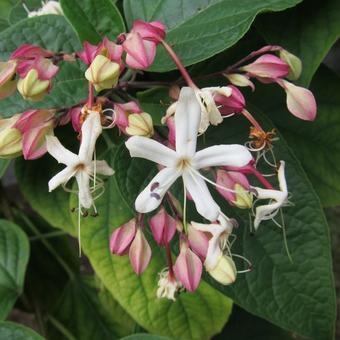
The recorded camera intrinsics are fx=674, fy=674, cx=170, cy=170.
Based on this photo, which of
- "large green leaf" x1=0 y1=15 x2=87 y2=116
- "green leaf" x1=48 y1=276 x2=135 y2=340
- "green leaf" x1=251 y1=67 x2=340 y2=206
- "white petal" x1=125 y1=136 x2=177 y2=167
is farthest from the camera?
"green leaf" x1=48 y1=276 x2=135 y2=340

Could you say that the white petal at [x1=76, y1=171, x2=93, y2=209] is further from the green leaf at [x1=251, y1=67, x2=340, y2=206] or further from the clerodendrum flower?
the green leaf at [x1=251, y1=67, x2=340, y2=206]

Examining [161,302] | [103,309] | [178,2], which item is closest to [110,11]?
[178,2]

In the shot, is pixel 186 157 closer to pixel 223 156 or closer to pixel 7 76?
pixel 223 156

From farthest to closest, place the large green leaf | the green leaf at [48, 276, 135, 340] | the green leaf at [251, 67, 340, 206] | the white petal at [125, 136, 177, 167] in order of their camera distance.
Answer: the green leaf at [48, 276, 135, 340] → the green leaf at [251, 67, 340, 206] → the large green leaf → the white petal at [125, 136, 177, 167]

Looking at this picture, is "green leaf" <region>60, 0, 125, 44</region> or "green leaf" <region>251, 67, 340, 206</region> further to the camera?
"green leaf" <region>251, 67, 340, 206</region>

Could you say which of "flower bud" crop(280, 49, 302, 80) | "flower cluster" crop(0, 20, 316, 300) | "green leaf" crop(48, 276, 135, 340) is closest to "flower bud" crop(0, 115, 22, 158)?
"flower cluster" crop(0, 20, 316, 300)
